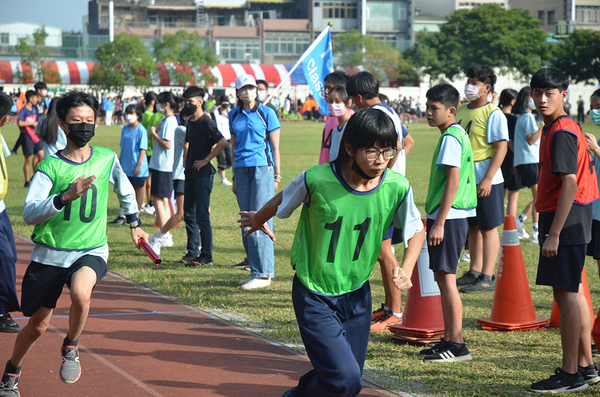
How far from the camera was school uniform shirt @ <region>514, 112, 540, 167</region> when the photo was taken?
916cm

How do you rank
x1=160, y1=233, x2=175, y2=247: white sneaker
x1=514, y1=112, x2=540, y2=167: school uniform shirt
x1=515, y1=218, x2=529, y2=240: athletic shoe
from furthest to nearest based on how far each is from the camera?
1. x1=515, y1=218, x2=529, y2=240: athletic shoe
2. x1=160, y1=233, x2=175, y2=247: white sneaker
3. x1=514, y1=112, x2=540, y2=167: school uniform shirt

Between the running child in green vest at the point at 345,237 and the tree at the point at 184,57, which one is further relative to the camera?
the tree at the point at 184,57

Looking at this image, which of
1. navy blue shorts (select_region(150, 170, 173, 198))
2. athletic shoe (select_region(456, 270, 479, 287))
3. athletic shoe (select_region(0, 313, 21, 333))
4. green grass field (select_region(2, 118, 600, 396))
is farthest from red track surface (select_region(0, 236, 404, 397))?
navy blue shorts (select_region(150, 170, 173, 198))

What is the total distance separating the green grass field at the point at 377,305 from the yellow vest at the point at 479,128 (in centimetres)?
156

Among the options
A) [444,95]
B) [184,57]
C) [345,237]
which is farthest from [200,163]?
[184,57]

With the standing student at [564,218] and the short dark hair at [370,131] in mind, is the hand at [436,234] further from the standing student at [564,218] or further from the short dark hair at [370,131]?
the short dark hair at [370,131]

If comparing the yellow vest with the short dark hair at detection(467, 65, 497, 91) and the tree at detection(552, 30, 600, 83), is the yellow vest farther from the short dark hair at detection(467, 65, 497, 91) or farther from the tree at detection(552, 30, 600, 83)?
the tree at detection(552, 30, 600, 83)

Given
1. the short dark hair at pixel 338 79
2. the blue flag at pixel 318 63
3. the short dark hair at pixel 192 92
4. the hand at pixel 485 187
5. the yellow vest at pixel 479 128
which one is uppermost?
the blue flag at pixel 318 63

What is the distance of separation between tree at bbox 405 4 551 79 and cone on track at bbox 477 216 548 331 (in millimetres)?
62488

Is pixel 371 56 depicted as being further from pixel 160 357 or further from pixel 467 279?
pixel 160 357

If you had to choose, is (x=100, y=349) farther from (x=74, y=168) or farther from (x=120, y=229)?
(x=120, y=229)

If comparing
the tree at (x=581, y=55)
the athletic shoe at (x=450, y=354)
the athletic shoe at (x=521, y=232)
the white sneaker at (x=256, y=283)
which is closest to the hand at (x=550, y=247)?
the athletic shoe at (x=450, y=354)

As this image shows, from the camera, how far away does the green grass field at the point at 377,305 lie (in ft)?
15.2

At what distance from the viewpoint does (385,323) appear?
5.88 metres
